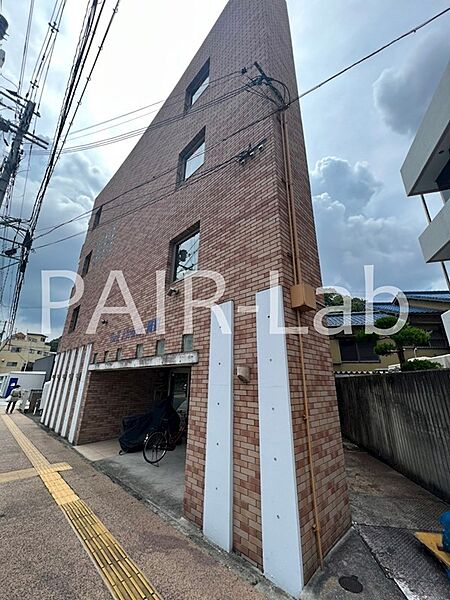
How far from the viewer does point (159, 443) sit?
6.06 meters

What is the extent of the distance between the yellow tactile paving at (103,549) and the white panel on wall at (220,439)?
2.74ft

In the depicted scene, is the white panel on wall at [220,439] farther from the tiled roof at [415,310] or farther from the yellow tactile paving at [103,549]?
the tiled roof at [415,310]

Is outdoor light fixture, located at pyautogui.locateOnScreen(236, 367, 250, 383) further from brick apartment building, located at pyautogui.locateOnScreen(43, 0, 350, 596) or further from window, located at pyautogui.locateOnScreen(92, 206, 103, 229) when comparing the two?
window, located at pyautogui.locateOnScreen(92, 206, 103, 229)

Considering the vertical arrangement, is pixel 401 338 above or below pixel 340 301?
below

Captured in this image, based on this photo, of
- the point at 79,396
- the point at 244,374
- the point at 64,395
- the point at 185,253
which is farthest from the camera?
the point at 64,395

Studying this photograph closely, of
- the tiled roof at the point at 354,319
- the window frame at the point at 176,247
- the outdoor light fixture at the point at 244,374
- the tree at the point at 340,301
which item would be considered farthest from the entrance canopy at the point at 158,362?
the tree at the point at 340,301

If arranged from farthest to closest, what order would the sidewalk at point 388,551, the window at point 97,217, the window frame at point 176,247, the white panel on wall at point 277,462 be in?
the window at point 97,217, the window frame at point 176,247, the white panel on wall at point 277,462, the sidewalk at point 388,551

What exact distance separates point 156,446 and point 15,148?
33.3ft

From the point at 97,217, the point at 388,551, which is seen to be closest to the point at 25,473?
the point at 388,551

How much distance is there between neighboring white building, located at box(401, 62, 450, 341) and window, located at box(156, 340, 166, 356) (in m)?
4.78

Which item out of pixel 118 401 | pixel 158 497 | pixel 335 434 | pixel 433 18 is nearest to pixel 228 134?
pixel 433 18

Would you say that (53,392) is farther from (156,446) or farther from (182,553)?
(182,553)

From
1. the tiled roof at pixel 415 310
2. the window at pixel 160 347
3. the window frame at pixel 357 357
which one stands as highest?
the tiled roof at pixel 415 310

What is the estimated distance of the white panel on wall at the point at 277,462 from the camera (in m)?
2.21
